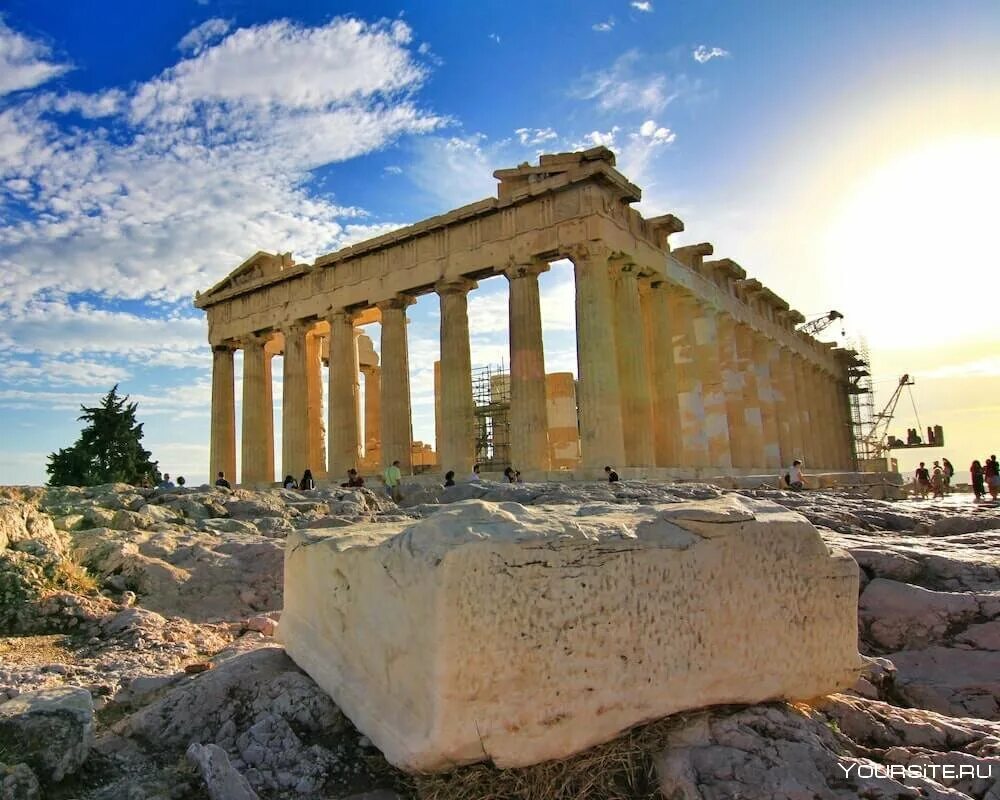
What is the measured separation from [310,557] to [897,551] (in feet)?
14.0

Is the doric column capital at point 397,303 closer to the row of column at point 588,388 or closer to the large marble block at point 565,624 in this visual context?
the row of column at point 588,388

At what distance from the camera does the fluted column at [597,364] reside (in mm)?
19234

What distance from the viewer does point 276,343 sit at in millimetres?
31109

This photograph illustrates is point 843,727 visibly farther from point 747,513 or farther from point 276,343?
point 276,343

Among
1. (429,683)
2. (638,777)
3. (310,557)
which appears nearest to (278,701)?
(310,557)

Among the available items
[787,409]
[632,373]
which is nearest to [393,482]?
[632,373]

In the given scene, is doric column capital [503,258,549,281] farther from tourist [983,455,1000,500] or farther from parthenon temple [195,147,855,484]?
tourist [983,455,1000,500]

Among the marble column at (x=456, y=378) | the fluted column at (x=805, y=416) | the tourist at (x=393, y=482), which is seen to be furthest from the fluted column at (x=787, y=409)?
the tourist at (x=393, y=482)

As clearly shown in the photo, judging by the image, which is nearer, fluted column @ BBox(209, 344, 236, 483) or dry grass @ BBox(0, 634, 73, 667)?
dry grass @ BBox(0, 634, 73, 667)

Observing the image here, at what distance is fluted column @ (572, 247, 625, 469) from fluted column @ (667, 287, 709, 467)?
4101 millimetres

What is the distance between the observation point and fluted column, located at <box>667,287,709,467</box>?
23266 mm

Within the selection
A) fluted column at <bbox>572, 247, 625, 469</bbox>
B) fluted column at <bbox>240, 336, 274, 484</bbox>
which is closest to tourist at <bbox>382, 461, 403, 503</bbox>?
fluted column at <bbox>572, 247, 625, 469</bbox>

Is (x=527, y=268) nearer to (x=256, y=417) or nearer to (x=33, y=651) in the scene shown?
(x=256, y=417)

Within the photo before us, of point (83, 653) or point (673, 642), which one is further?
point (83, 653)
